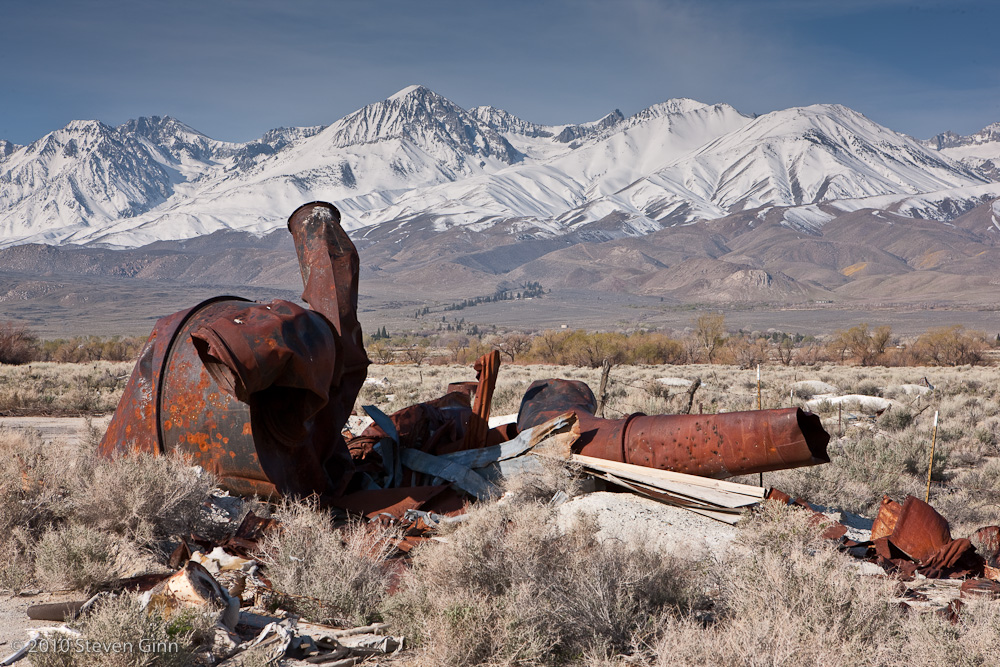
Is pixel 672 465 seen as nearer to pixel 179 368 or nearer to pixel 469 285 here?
pixel 179 368

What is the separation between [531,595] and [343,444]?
2.94 metres

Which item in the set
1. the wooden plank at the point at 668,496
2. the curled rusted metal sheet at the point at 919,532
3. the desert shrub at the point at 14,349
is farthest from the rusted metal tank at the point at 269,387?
the desert shrub at the point at 14,349

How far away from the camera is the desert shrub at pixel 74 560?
358 centimetres

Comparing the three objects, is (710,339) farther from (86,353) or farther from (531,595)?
(531,595)

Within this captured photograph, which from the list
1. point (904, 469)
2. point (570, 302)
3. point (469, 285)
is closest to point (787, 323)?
point (570, 302)

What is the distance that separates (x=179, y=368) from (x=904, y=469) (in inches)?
299

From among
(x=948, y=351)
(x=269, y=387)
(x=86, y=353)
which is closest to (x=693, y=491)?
(x=269, y=387)

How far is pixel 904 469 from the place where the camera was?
879cm

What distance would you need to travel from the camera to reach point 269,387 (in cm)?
487

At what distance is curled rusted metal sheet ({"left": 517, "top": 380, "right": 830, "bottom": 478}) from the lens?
4.98 metres

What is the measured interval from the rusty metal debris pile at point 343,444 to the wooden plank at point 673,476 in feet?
0.04

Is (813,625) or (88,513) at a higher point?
(88,513)

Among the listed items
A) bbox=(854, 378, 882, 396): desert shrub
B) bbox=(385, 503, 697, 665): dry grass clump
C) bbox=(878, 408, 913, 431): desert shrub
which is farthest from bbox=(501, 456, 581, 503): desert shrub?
bbox=(854, 378, 882, 396): desert shrub

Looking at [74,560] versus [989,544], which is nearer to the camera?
[74,560]
